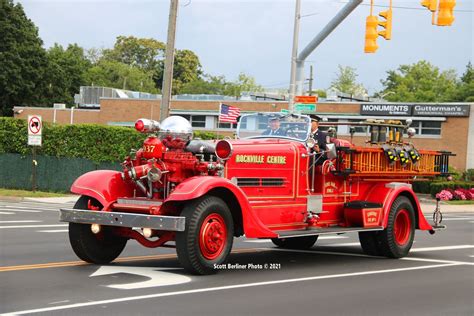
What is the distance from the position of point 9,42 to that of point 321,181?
178 ft

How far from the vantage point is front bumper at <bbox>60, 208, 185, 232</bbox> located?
9.55m

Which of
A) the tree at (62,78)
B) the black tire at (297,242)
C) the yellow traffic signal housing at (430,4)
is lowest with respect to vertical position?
the black tire at (297,242)

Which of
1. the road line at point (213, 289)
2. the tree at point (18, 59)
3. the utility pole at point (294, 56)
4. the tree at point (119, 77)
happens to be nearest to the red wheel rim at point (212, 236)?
the road line at point (213, 289)

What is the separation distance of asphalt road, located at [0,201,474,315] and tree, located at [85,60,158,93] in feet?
293

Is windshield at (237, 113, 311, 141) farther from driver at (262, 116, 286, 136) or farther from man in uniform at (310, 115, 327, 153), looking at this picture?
man in uniform at (310, 115, 327, 153)

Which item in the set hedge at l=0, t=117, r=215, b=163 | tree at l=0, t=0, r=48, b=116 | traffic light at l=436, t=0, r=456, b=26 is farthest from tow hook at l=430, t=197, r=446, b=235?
tree at l=0, t=0, r=48, b=116

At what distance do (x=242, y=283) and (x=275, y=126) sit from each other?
149 inches

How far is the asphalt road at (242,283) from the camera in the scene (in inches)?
313

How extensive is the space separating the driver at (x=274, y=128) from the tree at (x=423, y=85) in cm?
7225

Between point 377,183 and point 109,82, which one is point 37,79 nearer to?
point 109,82

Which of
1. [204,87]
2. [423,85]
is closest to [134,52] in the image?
[204,87]

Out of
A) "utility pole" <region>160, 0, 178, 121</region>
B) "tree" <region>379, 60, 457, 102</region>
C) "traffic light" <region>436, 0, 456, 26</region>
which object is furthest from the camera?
"tree" <region>379, 60, 457, 102</region>

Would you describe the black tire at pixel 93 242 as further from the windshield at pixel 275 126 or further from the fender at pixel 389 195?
the fender at pixel 389 195

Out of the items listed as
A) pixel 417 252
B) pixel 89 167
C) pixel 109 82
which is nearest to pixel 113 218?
pixel 417 252
